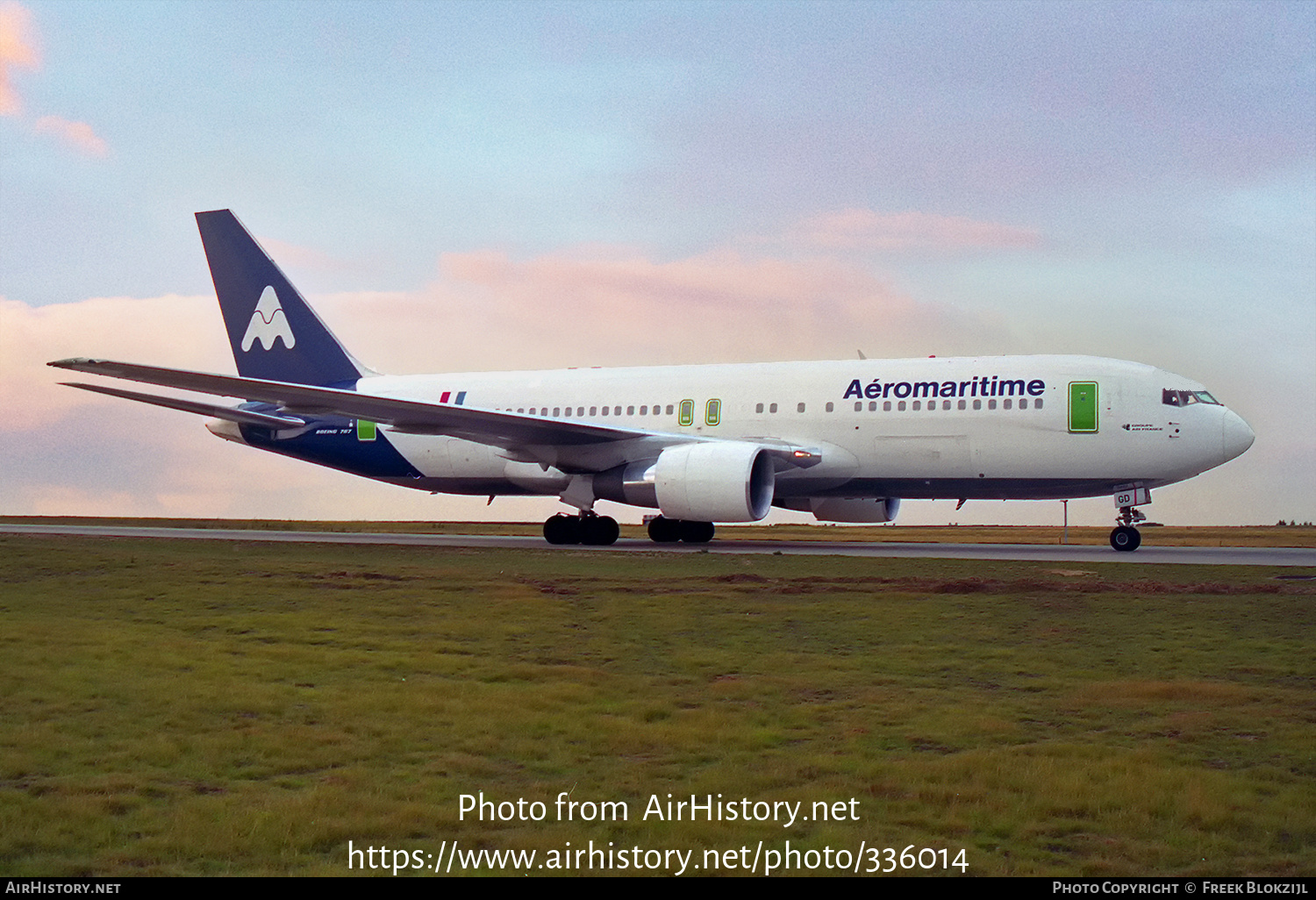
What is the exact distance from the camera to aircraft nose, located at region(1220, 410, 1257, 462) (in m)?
20.0

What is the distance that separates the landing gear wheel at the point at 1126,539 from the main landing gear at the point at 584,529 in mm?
9289

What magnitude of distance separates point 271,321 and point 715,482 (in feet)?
46.1

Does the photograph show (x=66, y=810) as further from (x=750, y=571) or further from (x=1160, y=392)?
(x=1160, y=392)

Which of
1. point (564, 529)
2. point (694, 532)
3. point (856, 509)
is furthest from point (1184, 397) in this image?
point (564, 529)

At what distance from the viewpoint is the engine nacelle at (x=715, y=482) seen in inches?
777

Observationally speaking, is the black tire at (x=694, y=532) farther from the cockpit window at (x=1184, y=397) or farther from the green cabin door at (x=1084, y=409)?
the cockpit window at (x=1184, y=397)

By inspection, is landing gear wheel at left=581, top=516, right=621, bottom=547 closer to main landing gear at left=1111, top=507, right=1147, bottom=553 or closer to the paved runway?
the paved runway

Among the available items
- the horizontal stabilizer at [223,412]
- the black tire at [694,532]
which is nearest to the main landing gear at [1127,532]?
the black tire at [694,532]

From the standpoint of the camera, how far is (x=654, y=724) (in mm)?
6340

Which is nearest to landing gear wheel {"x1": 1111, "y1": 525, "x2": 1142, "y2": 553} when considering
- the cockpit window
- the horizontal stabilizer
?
the cockpit window

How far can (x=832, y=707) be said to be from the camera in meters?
6.80

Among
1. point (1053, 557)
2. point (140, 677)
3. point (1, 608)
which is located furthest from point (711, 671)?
point (1053, 557)

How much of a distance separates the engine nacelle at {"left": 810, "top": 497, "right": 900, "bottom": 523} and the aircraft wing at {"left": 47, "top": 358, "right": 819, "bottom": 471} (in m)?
2.52

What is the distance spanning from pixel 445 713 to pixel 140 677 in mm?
2422
